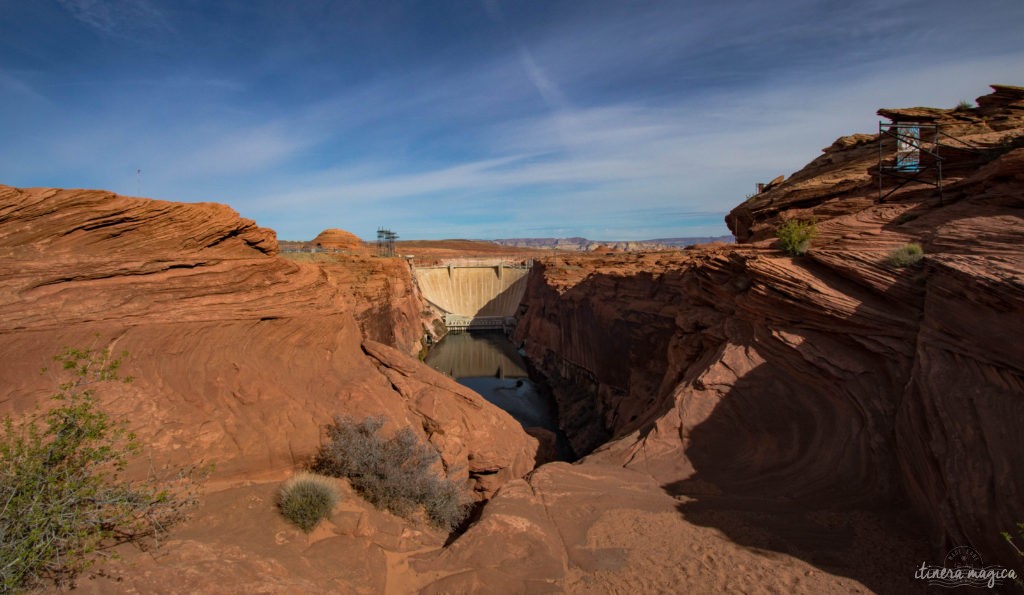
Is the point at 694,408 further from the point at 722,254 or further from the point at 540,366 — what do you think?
the point at 540,366

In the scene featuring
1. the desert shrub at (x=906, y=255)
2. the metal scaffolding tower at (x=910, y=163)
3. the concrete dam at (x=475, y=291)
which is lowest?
the concrete dam at (x=475, y=291)

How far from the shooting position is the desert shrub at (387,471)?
8.85 metres

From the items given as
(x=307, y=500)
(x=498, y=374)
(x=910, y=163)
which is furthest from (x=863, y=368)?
(x=498, y=374)

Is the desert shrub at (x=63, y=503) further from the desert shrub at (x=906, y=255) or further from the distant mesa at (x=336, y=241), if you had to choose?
the distant mesa at (x=336, y=241)

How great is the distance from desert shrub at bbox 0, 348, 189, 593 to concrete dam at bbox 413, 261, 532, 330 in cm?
4806

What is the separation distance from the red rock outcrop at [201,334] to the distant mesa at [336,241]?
3883 centimetres

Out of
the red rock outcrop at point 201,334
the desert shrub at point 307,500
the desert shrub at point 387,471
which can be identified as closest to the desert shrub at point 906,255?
the red rock outcrop at point 201,334

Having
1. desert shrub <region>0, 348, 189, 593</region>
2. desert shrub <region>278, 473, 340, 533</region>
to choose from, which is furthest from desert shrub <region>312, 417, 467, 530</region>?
desert shrub <region>0, 348, 189, 593</region>

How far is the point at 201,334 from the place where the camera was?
880 centimetres

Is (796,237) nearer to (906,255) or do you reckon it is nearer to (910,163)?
(906,255)

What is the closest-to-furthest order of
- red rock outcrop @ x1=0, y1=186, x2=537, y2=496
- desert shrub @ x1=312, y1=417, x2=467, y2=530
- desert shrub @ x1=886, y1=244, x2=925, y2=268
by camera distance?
red rock outcrop @ x1=0, y1=186, x2=537, y2=496 < desert shrub @ x1=312, y1=417, x2=467, y2=530 < desert shrub @ x1=886, y1=244, x2=925, y2=268

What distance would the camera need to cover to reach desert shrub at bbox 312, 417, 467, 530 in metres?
8.85

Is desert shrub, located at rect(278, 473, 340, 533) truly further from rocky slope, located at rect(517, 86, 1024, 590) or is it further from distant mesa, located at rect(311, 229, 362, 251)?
distant mesa, located at rect(311, 229, 362, 251)

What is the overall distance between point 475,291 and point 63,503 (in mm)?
51745
